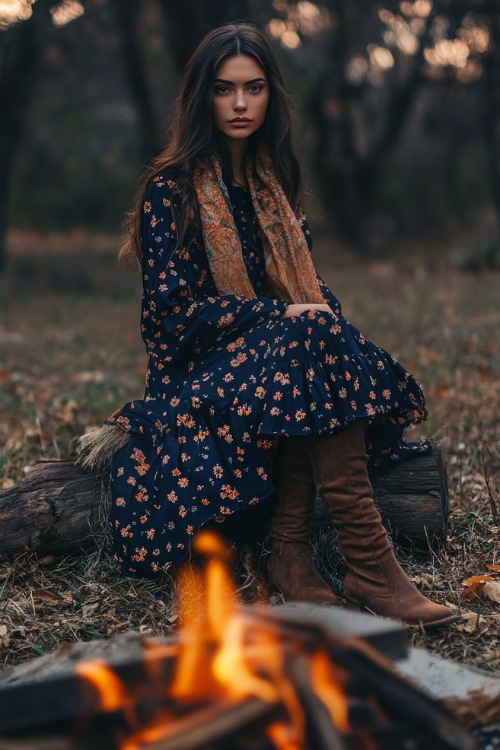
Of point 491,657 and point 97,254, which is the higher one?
point 97,254

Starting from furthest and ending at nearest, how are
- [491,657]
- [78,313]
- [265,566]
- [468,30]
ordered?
[468,30] < [78,313] < [265,566] < [491,657]

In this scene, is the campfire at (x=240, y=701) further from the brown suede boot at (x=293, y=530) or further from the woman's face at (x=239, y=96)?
the woman's face at (x=239, y=96)

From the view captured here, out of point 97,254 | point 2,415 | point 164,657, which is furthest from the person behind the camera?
point 97,254

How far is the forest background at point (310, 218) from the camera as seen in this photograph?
2908 mm

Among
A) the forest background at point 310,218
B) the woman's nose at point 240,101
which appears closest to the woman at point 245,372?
the woman's nose at point 240,101

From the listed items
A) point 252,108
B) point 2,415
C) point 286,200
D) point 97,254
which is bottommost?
point 2,415

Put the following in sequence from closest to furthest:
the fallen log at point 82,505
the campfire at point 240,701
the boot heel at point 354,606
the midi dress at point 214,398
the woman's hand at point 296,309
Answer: the campfire at point 240,701 < the midi dress at point 214,398 < the boot heel at point 354,606 < the woman's hand at point 296,309 < the fallen log at point 82,505

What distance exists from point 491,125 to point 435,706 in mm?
12236

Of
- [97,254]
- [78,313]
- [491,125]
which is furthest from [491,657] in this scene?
[97,254]

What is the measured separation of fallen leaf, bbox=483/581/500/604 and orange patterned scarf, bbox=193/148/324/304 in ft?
3.67

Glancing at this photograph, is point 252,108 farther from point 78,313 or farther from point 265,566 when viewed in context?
point 78,313

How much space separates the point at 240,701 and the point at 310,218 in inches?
96.6

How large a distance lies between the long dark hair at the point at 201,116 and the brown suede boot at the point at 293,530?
838 mm

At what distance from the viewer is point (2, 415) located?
4.83m
